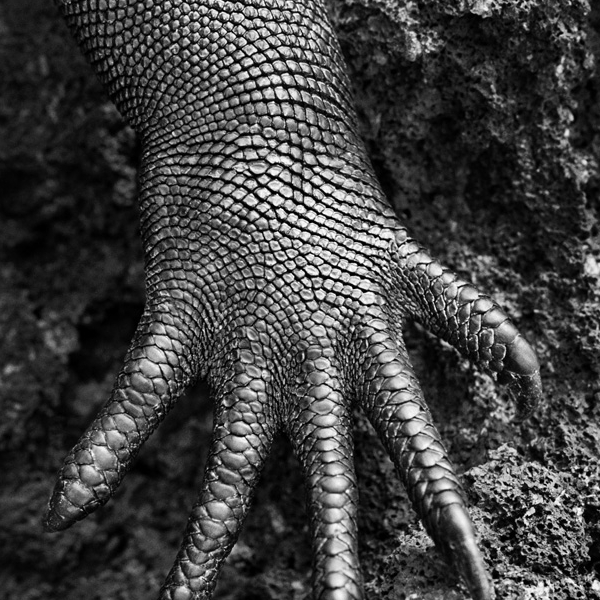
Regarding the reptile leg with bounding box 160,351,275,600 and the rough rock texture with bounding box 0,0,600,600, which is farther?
the rough rock texture with bounding box 0,0,600,600

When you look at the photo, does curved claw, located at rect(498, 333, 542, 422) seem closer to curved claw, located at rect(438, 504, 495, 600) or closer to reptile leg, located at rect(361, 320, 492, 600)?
reptile leg, located at rect(361, 320, 492, 600)

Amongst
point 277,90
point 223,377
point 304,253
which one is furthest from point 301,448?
point 277,90

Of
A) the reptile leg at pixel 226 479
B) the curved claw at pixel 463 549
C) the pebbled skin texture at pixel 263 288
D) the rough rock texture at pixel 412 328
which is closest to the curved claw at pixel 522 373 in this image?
the pebbled skin texture at pixel 263 288

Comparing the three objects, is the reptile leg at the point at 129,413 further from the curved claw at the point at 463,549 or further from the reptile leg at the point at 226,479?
the curved claw at the point at 463,549

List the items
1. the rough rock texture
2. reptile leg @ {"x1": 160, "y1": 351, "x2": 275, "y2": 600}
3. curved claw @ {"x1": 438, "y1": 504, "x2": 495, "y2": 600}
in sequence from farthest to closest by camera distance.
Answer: the rough rock texture
reptile leg @ {"x1": 160, "y1": 351, "x2": 275, "y2": 600}
curved claw @ {"x1": 438, "y1": 504, "x2": 495, "y2": 600}

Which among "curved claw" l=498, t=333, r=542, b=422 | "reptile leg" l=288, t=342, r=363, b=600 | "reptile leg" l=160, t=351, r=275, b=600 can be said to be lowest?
"reptile leg" l=160, t=351, r=275, b=600

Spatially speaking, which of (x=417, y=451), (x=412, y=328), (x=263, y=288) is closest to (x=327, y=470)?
(x=417, y=451)

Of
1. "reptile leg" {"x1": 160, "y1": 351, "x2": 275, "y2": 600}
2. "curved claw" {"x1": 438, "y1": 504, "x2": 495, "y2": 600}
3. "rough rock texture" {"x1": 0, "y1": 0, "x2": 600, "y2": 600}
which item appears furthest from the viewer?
"rough rock texture" {"x1": 0, "y1": 0, "x2": 600, "y2": 600}

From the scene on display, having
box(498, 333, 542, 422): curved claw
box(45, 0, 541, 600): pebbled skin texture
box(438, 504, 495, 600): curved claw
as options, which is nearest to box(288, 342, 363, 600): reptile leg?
box(45, 0, 541, 600): pebbled skin texture
